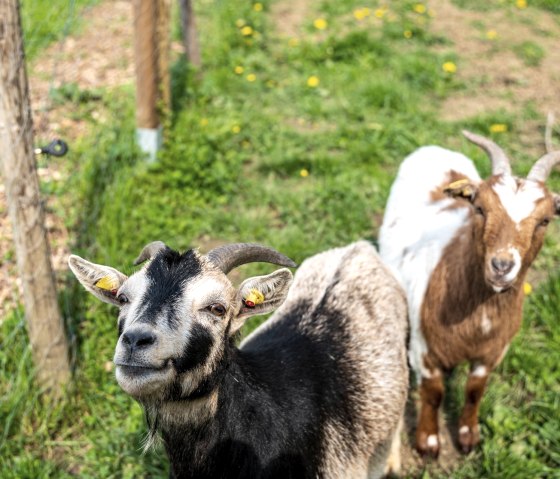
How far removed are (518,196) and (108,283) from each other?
Answer: 6.71ft

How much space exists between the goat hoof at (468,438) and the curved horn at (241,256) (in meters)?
1.92

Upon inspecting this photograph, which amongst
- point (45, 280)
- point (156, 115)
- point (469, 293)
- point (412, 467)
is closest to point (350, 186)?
point (156, 115)

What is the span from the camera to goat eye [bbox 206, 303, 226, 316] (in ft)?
7.59

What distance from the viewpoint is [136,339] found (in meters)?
2.04

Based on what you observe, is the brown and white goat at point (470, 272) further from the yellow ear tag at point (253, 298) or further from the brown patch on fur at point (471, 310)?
the yellow ear tag at point (253, 298)

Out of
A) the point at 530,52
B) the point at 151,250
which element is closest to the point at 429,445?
the point at 151,250

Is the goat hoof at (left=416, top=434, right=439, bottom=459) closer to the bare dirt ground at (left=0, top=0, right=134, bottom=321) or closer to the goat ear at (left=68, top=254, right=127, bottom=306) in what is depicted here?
the goat ear at (left=68, top=254, right=127, bottom=306)

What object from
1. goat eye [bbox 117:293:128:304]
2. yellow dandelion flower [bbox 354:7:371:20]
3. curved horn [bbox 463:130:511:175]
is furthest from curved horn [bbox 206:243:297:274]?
yellow dandelion flower [bbox 354:7:371:20]

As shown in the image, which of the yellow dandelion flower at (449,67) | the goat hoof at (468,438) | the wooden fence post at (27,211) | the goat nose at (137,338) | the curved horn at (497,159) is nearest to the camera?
the goat nose at (137,338)

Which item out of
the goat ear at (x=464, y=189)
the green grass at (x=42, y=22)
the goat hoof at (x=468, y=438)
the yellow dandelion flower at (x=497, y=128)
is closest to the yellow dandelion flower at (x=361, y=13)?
the yellow dandelion flower at (x=497, y=128)

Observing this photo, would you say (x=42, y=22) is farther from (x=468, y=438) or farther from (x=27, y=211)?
(x=468, y=438)

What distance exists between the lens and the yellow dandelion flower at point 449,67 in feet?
23.5

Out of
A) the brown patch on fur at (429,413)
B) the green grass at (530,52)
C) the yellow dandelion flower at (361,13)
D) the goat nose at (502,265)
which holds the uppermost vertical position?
the goat nose at (502,265)

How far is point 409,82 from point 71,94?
12.1 feet
